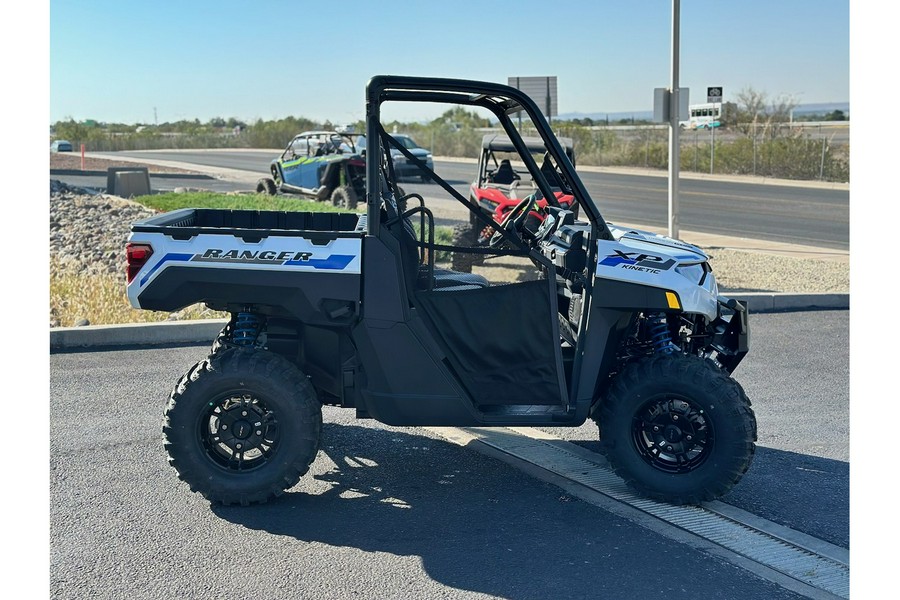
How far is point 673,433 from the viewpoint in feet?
16.8

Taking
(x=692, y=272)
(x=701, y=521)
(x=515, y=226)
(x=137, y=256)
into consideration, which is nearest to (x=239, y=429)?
(x=137, y=256)

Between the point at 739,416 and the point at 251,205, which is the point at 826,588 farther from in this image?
the point at 251,205

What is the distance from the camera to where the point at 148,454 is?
19.2 ft

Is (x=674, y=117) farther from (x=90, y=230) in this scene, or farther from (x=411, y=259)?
(x=411, y=259)

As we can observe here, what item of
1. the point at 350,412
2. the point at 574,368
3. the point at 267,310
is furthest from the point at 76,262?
the point at 574,368

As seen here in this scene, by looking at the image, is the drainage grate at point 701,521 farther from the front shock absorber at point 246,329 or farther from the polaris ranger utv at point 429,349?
the front shock absorber at point 246,329

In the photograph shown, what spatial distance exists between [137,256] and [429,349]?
1.58 m

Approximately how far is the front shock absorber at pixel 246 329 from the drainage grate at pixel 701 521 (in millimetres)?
1624

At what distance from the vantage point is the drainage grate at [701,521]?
4.33 meters

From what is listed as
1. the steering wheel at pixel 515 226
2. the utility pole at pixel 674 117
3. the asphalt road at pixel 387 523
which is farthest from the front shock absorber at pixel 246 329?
the utility pole at pixel 674 117

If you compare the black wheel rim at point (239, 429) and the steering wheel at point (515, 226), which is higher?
the steering wheel at point (515, 226)

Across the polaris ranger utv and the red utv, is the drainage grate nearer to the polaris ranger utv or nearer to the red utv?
the polaris ranger utv

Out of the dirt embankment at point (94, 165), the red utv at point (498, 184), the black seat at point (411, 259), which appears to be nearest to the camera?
the black seat at point (411, 259)

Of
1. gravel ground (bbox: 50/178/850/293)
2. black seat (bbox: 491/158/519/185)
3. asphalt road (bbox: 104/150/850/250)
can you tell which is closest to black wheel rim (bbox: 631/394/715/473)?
gravel ground (bbox: 50/178/850/293)
